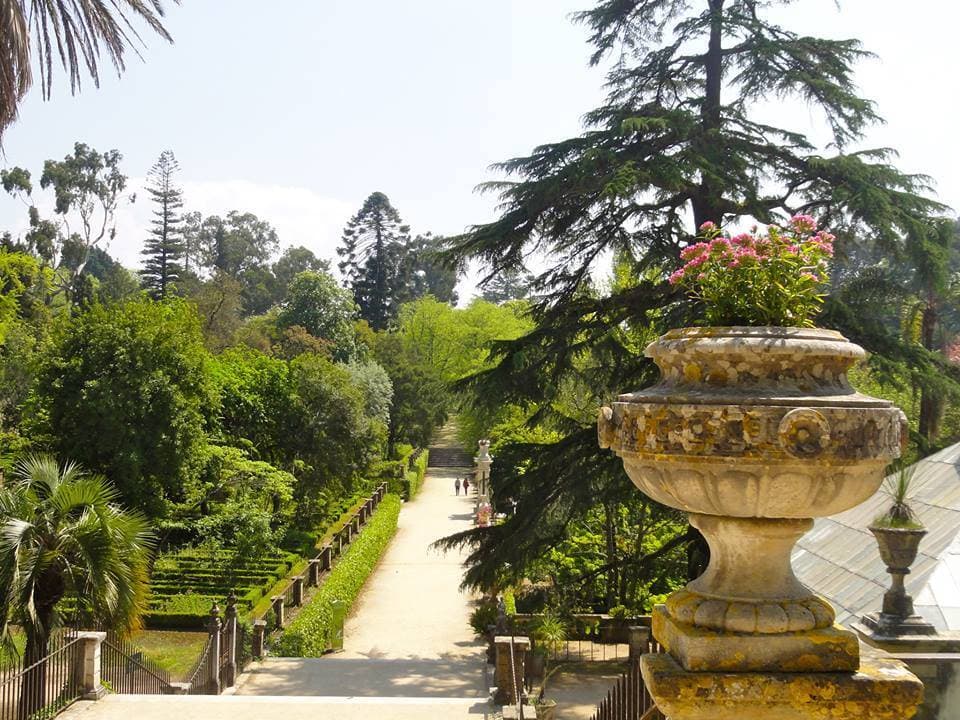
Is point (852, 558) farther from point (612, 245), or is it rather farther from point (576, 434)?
point (612, 245)

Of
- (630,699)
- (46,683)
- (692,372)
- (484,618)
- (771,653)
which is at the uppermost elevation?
(692,372)

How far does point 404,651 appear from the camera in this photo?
657 inches

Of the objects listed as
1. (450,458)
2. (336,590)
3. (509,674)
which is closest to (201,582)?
(336,590)

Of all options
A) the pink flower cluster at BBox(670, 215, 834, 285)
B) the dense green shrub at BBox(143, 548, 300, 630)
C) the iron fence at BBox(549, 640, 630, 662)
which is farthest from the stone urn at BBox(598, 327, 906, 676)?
the dense green shrub at BBox(143, 548, 300, 630)

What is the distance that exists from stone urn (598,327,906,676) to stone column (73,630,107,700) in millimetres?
9765

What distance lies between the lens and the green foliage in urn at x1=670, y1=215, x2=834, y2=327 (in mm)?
3525

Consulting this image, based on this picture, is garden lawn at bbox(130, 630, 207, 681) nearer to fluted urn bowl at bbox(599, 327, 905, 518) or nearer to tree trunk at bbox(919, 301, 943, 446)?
tree trunk at bbox(919, 301, 943, 446)

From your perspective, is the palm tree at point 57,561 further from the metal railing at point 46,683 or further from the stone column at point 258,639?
the stone column at point 258,639

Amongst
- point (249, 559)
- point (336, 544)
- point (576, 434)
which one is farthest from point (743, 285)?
point (336, 544)

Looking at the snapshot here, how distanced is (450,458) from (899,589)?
4519cm

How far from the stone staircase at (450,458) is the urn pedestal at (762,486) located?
1771 inches

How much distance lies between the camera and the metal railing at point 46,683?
367 inches

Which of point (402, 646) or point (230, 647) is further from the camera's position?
point (402, 646)

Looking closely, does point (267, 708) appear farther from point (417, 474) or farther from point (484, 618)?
point (417, 474)
